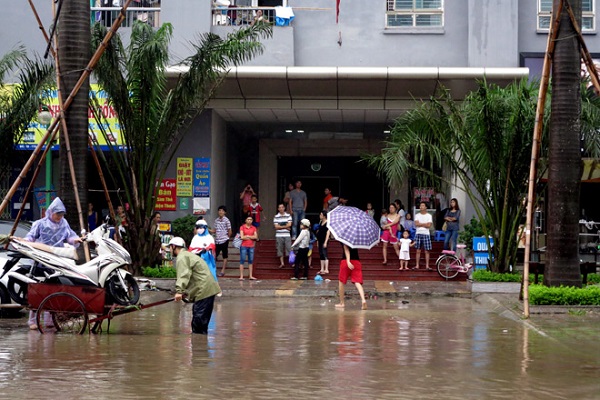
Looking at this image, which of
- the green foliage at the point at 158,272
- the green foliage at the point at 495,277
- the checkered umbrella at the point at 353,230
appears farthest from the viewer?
the green foliage at the point at 158,272

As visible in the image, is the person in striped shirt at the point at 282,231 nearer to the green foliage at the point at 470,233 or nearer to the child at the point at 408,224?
the child at the point at 408,224

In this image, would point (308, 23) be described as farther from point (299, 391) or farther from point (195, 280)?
point (299, 391)

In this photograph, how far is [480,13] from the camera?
2725cm

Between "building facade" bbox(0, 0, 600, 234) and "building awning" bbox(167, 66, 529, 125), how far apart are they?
0.03 m

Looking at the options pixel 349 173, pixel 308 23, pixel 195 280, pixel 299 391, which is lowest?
pixel 299 391

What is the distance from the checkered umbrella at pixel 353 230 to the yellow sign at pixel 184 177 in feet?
34.4

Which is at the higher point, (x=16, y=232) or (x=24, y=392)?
(x=16, y=232)

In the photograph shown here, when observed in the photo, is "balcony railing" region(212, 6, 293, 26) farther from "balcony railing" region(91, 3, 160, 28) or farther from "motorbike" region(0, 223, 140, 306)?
"motorbike" region(0, 223, 140, 306)

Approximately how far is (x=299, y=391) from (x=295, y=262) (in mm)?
15471

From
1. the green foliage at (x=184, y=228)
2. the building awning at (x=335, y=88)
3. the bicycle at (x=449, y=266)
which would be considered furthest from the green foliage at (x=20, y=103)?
the bicycle at (x=449, y=266)

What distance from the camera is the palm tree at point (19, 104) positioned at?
21516mm

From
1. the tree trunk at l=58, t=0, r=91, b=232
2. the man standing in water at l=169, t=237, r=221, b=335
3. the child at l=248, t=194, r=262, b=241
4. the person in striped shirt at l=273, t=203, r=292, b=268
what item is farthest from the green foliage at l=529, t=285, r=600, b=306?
the child at l=248, t=194, r=262, b=241

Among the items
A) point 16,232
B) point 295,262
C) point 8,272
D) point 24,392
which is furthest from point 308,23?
point 24,392

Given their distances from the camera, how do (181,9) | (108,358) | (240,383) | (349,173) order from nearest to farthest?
1. (240,383)
2. (108,358)
3. (181,9)
4. (349,173)
